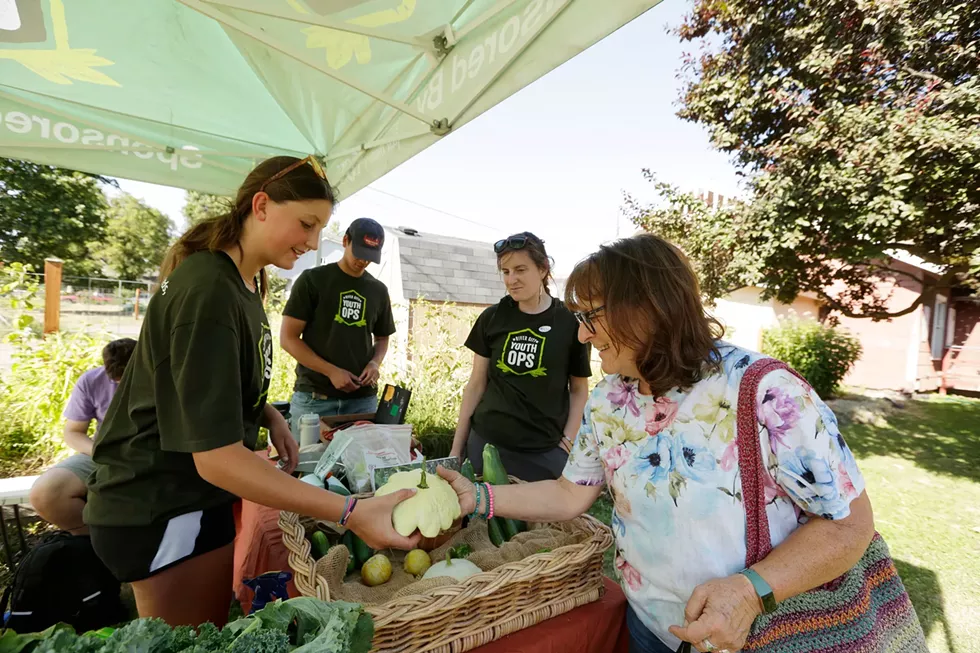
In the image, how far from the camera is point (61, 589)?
7.79 feet

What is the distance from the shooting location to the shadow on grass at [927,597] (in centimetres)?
353

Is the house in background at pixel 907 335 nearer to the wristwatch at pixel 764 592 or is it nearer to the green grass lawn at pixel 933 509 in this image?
the green grass lawn at pixel 933 509

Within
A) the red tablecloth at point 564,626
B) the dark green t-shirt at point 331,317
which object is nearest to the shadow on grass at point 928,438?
the dark green t-shirt at point 331,317

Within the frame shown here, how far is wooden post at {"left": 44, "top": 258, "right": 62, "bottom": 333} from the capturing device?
22.6 feet

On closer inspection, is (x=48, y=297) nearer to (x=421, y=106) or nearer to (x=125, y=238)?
(x=421, y=106)

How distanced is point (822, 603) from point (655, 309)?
2.55 ft

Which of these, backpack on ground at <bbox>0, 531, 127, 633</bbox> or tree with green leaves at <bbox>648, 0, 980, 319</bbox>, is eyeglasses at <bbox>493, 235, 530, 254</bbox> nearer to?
backpack on ground at <bbox>0, 531, 127, 633</bbox>

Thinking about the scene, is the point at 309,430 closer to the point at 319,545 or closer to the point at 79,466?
the point at 319,545

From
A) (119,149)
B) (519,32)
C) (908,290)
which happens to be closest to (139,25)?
(119,149)

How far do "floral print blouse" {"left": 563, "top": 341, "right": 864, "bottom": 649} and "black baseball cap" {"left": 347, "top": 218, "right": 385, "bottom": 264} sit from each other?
247 cm

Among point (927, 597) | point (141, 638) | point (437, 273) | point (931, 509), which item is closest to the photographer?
point (141, 638)

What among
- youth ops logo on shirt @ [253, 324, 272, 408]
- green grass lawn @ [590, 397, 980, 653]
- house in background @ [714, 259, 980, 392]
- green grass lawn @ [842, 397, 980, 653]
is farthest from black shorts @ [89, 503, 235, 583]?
house in background @ [714, 259, 980, 392]

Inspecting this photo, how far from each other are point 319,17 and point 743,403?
227 cm

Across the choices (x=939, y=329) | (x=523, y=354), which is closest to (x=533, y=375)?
(x=523, y=354)
